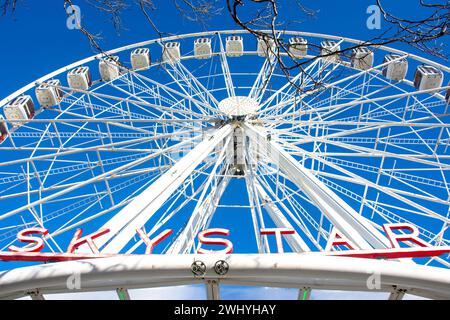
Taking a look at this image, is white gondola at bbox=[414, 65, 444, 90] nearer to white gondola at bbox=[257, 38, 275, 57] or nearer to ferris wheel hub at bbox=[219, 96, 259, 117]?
white gondola at bbox=[257, 38, 275, 57]

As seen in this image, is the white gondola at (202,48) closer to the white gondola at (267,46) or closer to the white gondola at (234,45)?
the white gondola at (234,45)

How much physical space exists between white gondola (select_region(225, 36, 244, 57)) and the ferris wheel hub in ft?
15.0

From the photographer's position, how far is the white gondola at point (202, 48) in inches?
714

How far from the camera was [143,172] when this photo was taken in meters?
12.6

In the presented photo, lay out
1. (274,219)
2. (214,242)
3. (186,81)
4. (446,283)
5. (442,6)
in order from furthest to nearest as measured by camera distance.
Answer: (186,81)
(274,219)
(214,242)
(446,283)
(442,6)

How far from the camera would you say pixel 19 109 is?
45.1 ft

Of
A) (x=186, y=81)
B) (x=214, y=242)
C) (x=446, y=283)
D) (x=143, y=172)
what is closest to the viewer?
(x=446, y=283)

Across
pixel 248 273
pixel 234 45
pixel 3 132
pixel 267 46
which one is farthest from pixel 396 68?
pixel 3 132

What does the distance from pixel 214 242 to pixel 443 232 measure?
7.38m

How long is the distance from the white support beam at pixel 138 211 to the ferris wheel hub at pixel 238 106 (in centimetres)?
442

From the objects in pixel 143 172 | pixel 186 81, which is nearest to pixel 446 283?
pixel 143 172
